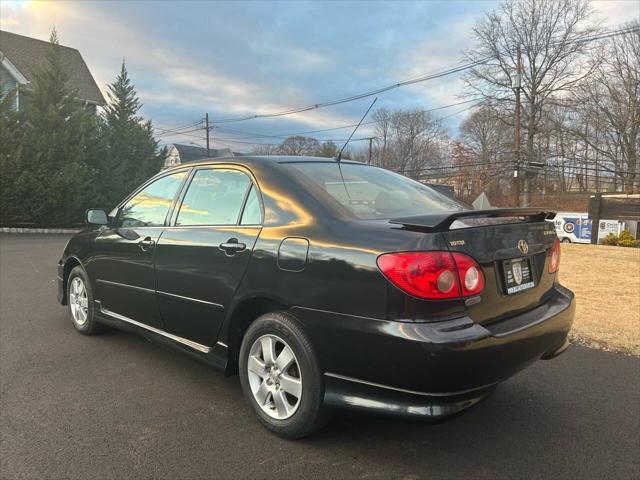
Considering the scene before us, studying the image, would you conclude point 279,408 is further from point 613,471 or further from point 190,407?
point 613,471

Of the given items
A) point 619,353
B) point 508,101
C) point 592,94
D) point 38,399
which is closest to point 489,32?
point 508,101

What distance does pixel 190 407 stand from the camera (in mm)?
3211

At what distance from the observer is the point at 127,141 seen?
22.0 meters

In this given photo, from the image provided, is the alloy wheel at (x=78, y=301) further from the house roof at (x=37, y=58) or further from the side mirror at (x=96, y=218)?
the house roof at (x=37, y=58)

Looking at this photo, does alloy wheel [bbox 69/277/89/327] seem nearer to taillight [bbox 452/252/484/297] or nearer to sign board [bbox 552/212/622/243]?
taillight [bbox 452/252/484/297]

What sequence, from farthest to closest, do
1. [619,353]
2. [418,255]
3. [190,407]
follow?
[619,353] → [190,407] → [418,255]

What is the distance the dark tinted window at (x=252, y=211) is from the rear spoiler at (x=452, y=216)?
0.90m

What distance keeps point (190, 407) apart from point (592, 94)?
47.2 meters

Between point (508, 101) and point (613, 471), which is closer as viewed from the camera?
point (613, 471)

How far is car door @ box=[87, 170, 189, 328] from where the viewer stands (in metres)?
3.75

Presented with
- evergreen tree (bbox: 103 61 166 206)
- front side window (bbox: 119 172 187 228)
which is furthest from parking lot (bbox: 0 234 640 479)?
evergreen tree (bbox: 103 61 166 206)

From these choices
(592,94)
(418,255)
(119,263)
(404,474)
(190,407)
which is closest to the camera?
(418,255)

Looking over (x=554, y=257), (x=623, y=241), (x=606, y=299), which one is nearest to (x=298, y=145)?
(x=623, y=241)

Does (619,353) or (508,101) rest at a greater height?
(508,101)
